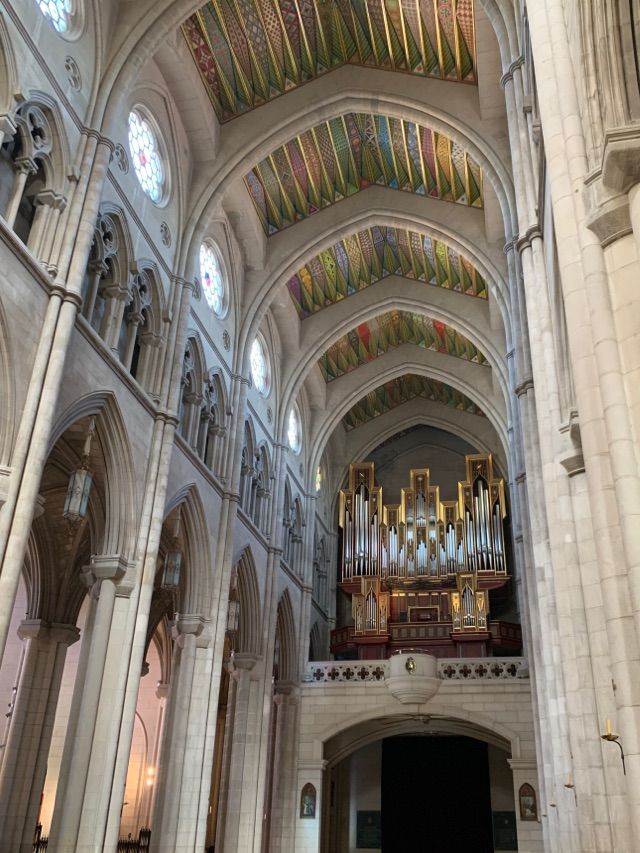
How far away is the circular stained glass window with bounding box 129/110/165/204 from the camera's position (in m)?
14.9

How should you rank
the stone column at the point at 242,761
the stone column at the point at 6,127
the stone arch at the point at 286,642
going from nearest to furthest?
the stone column at the point at 6,127 → the stone column at the point at 242,761 → the stone arch at the point at 286,642

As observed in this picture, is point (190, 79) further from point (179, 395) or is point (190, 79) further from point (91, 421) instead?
point (91, 421)

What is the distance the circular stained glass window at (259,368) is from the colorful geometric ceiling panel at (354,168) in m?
3.15

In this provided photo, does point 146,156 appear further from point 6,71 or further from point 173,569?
point 173,569

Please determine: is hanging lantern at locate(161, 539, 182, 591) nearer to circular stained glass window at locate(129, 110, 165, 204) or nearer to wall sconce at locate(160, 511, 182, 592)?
wall sconce at locate(160, 511, 182, 592)

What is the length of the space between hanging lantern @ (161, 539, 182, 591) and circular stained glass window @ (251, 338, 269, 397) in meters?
6.70

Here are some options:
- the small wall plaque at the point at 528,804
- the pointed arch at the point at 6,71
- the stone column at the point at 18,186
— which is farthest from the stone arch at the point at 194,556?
the small wall plaque at the point at 528,804

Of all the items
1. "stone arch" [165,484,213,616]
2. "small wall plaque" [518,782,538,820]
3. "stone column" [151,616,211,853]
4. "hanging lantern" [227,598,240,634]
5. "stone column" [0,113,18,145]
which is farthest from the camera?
"small wall plaque" [518,782,538,820]

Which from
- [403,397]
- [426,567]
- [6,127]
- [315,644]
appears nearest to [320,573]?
[315,644]

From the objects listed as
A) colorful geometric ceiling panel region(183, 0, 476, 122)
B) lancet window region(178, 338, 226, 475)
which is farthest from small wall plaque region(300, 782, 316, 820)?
colorful geometric ceiling panel region(183, 0, 476, 122)

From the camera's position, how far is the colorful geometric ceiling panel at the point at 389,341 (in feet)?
82.6

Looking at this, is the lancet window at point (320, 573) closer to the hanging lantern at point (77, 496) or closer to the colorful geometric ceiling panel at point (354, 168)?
the colorful geometric ceiling panel at point (354, 168)

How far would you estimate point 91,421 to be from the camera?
41.8ft

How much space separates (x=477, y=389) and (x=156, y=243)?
42.0 ft
